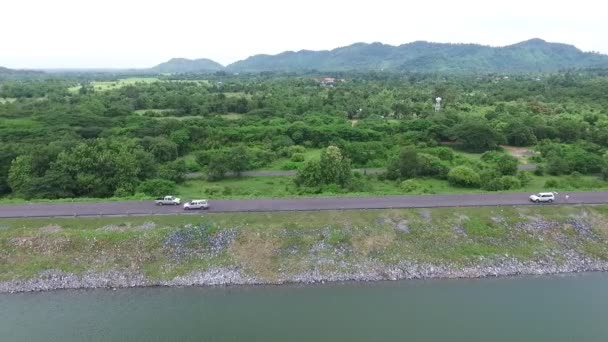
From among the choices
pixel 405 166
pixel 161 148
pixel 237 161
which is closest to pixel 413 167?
pixel 405 166

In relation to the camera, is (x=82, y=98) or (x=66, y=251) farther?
(x=82, y=98)

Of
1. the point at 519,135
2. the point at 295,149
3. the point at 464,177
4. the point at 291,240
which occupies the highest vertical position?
the point at 519,135

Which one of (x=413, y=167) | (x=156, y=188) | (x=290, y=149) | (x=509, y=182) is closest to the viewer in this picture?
(x=156, y=188)

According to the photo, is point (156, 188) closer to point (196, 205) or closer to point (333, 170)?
point (196, 205)

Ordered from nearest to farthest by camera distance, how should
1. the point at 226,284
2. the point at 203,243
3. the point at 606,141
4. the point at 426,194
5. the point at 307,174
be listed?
the point at 226,284
the point at 203,243
the point at 426,194
the point at 307,174
the point at 606,141

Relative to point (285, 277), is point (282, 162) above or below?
above

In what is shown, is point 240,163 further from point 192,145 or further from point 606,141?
point 606,141

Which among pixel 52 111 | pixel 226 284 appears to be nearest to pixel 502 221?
pixel 226 284

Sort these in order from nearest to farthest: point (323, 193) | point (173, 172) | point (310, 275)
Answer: point (310, 275) < point (323, 193) < point (173, 172)
